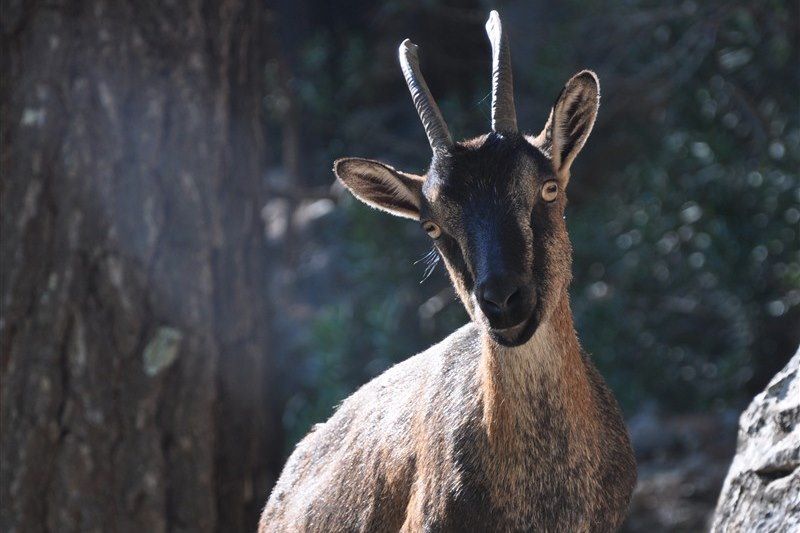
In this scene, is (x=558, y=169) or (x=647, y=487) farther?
(x=647, y=487)

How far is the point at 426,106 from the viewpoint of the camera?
195 inches

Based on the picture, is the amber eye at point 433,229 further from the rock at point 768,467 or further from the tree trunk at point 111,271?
the tree trunk at point 111,271

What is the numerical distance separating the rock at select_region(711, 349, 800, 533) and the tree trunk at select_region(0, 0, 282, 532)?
9.88ft

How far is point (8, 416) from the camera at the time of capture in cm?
679

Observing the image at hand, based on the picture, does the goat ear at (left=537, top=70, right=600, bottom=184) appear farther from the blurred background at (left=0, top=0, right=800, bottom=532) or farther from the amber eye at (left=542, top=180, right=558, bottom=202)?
the blurred background at (left=0, top=0, right=800, bottom=532)

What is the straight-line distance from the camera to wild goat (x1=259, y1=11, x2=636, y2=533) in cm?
467

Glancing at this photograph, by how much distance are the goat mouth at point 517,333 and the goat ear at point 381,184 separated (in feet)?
2.49

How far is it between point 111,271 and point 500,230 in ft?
9.54

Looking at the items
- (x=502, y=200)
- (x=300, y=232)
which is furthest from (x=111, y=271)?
(x=300, y=232)

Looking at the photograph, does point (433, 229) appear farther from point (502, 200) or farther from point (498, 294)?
point (498, 294)

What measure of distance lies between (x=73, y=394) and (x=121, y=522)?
0.73 meters

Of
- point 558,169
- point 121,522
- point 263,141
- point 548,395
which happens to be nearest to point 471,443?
point 548,395

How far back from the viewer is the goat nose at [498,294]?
4418 mm

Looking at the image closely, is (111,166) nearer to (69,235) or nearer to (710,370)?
(69,235)
